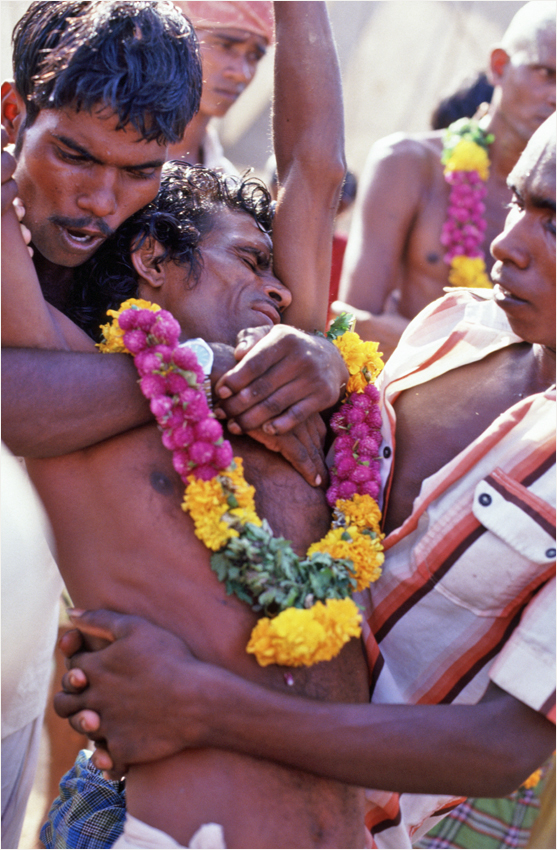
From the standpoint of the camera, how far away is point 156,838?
209cm

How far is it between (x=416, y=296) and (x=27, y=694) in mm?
3679

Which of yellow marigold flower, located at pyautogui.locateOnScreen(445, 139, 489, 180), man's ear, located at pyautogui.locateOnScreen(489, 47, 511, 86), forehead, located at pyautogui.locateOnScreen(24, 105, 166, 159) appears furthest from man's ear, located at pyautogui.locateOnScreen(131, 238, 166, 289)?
man's ear, located at pyautogui.locateOnScreen(489, 47, 511, 86)

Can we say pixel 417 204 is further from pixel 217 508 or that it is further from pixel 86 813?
pixel 86 813

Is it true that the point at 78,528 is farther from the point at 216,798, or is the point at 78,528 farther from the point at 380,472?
the point at 380,472

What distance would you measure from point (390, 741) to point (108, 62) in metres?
2.04

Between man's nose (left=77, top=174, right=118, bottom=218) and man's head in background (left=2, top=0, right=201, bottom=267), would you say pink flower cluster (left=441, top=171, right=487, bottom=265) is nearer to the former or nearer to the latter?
man's head in background (left=2, top=0, right=201, bottom=267)

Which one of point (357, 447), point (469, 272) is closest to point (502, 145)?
point (469, 272)

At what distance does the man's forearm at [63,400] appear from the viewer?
2133 mm

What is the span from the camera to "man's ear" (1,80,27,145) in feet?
8.28

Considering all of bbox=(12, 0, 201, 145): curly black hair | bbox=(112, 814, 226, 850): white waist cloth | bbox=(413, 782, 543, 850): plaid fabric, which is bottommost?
bbox=(413, 782, 543, 850): plaid fabric

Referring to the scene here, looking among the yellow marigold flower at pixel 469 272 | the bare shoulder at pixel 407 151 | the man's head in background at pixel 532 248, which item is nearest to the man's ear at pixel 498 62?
the bare shoulder at pixel 407 151

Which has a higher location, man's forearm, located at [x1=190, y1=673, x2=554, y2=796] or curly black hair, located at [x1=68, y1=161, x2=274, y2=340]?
curly black hair, located at [x1=68, y1=161, x2=274, y2=340]

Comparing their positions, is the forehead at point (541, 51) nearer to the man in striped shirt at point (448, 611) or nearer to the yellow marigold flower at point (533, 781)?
the man in striped shirt at point (448, 611)

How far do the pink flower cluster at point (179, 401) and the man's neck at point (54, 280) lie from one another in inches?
18.9
